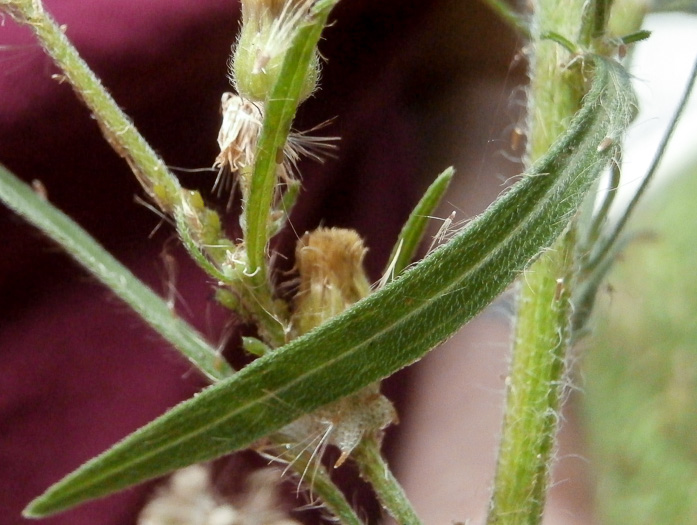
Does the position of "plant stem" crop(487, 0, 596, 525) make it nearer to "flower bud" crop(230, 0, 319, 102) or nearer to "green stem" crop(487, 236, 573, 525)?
"green stem" crop(487, 236, 573, 525)

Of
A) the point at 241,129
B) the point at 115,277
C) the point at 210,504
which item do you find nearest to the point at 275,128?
the point at 241,129

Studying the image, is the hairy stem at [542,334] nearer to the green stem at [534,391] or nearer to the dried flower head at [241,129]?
the green stem at [534,391]

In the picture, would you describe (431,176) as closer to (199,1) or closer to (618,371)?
(199,1)

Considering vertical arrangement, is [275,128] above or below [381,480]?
above

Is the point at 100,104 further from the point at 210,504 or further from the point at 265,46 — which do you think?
the point at 210,504

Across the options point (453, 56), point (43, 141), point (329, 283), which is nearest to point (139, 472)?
point (329, 283)

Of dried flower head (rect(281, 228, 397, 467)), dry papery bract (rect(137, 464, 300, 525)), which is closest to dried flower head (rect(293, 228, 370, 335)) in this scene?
dried flower head (rect(281, 228, 397, 467))
